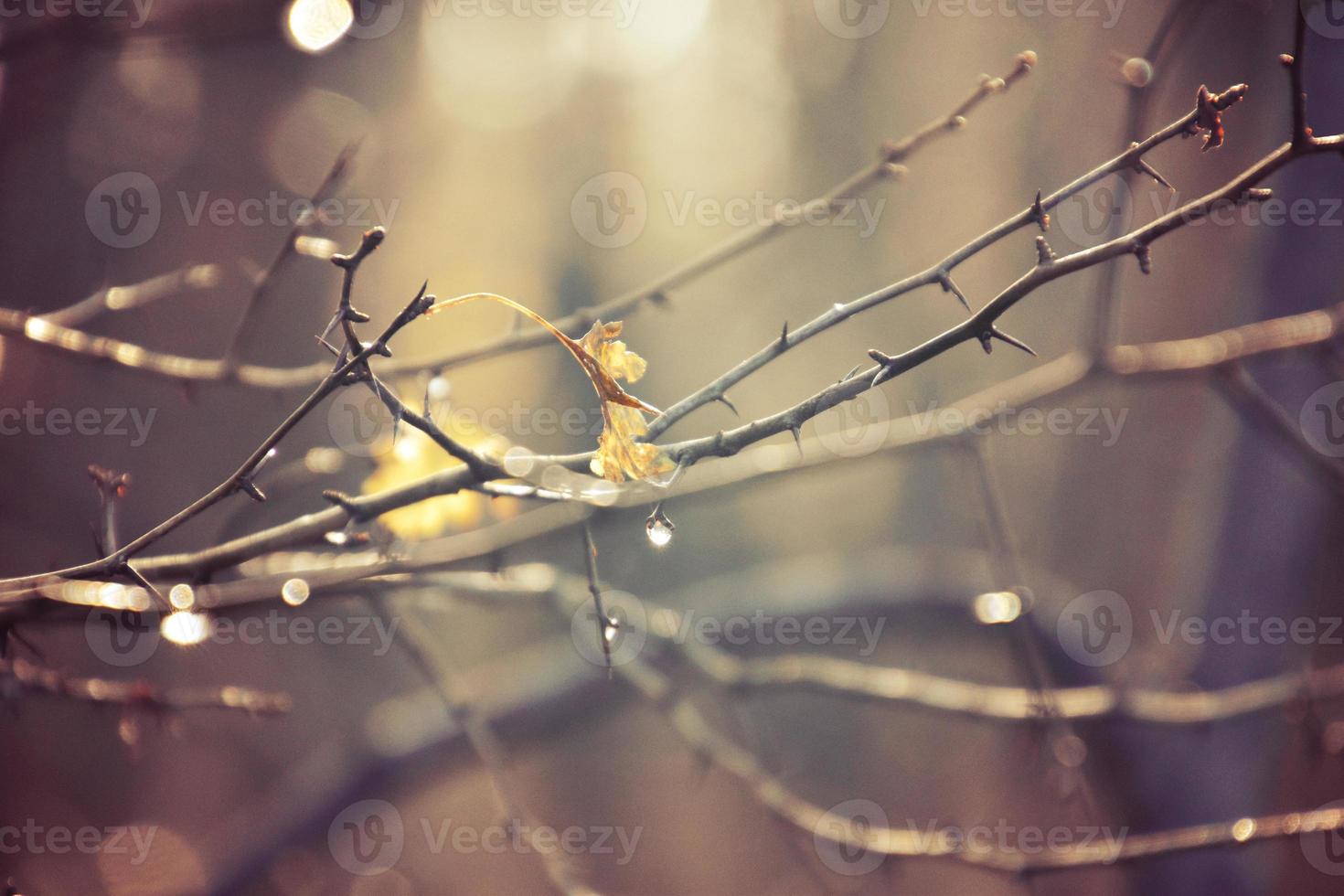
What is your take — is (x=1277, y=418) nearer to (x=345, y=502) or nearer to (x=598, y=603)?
(x=598, y=603)

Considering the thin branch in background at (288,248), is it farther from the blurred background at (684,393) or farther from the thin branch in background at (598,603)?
the blurred background at (684,393)

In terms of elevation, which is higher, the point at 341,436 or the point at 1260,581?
the point at 341,436

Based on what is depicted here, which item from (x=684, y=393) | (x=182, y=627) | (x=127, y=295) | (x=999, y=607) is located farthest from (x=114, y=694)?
(x=684, y=393)

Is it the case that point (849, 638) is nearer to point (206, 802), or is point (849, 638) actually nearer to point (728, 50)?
point (206, 802)

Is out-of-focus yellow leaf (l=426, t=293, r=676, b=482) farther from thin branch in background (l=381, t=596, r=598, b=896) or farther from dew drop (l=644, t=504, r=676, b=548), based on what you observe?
thin branch in background (l=381, t=596, r=598, b=896)

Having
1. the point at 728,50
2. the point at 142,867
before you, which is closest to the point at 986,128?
the point at 728,50
